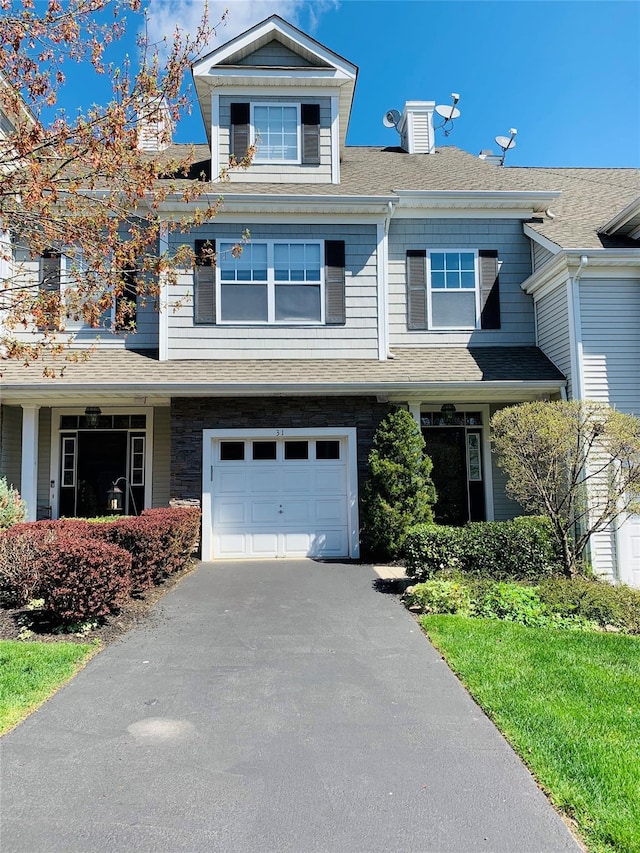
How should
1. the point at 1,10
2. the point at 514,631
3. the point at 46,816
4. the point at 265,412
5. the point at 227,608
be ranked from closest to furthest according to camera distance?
the point at 46,816
the point at 1,10
the point at 514,631
the point at 227,608
the point at 265,412

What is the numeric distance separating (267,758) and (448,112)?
16.8 metres

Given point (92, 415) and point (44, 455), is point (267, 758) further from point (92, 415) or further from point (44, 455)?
point (44, 455)

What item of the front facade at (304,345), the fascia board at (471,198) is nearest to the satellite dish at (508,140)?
the front facade at (304,345)

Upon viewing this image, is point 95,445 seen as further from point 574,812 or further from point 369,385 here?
point 574,812

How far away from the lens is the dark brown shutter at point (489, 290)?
11523 millimetres

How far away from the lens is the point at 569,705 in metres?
4.15

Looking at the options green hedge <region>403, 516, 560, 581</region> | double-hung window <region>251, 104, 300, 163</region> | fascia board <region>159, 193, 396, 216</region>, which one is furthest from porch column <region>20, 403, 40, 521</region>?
green hedge <region>403, 516, 560, 581</region>

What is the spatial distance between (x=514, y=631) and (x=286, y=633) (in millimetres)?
2447

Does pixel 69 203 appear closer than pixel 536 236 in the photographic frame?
Yes

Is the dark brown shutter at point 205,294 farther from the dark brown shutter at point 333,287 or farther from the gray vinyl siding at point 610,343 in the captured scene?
the gray vinyl siding at point 610,343

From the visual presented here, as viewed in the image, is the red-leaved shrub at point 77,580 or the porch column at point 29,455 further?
the porch column at point 29,455

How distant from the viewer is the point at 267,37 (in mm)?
11414

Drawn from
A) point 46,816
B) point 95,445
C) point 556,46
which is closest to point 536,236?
point 556,46

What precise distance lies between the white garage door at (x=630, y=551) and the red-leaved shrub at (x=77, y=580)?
26.8 ft
